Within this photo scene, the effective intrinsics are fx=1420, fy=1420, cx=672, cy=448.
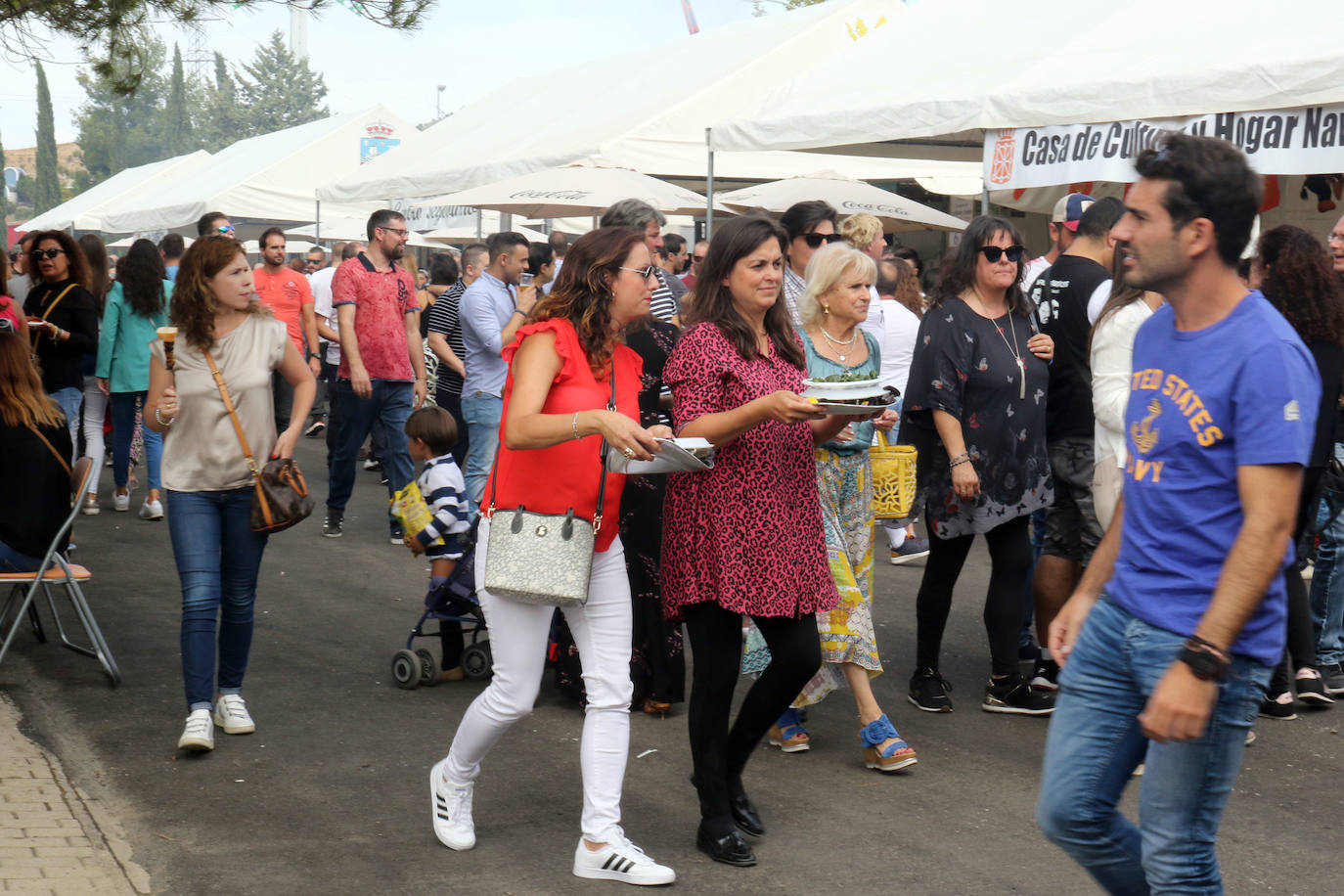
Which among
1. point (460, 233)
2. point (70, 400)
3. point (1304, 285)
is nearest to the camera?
point (1304, 285)

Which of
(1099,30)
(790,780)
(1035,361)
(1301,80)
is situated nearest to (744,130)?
(1099,30)

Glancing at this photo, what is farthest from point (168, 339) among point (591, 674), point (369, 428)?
point (369, 428)

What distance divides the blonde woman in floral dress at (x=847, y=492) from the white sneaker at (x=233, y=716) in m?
2.21

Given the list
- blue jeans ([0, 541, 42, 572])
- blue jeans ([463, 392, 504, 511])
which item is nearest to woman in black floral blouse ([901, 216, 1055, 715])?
blue jeans ([0, 541, 42, 572])

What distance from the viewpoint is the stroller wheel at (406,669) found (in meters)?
6.34

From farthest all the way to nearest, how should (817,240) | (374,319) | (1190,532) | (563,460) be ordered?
(374,319), (817,240), (563,460), (1190,532)

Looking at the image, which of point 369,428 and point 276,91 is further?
point 276,91

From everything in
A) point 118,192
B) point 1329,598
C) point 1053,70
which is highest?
point 118,192

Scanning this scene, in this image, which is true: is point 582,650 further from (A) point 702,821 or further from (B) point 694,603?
(A) point 702,821

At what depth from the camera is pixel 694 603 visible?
14.4ft

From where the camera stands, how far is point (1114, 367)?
519cm

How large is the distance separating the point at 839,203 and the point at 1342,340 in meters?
8.37

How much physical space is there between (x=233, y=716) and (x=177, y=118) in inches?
5100

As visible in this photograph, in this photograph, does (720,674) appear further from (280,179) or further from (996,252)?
(280,179)
